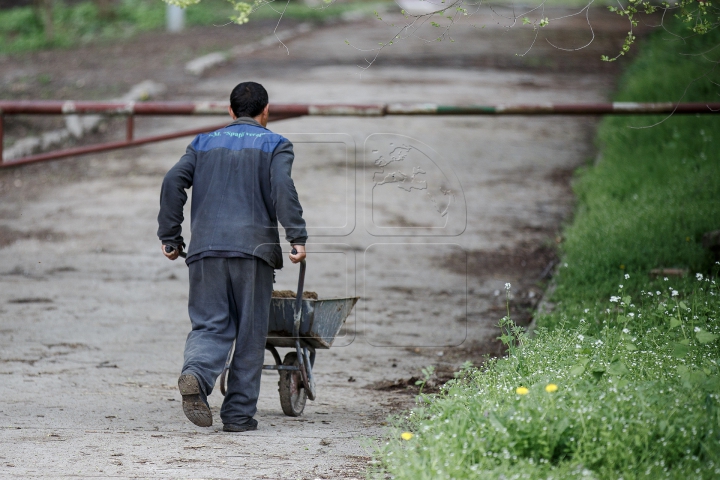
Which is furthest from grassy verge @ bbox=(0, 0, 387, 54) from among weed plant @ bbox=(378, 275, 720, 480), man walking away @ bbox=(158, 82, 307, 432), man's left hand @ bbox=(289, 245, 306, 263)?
weed plant @ bbox=(378, 275, 720, 480)

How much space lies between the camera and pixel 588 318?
653 centimetres

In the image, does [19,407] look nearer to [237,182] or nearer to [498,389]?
[237,182]

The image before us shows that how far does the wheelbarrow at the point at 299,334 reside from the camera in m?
5.34

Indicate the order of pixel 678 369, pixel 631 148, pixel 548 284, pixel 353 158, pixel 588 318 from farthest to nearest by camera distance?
pixel 353 158
pixel 631 148
pixel 548 284
pixel 588 318
pixel 678 369

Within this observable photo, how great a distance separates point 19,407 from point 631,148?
8.75 m

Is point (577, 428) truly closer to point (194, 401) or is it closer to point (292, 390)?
point (194, 401)

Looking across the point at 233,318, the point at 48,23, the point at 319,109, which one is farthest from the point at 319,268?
the point at 48,23

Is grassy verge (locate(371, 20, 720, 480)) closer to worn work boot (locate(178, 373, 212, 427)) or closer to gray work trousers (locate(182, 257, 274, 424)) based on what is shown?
gray work trousers (locate(182, 257, 274, 424))

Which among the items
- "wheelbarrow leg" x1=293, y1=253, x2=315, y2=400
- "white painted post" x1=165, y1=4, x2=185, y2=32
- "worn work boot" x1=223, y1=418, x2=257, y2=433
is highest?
"white painted post" x1=165, y1=4, x2=185, y2=32

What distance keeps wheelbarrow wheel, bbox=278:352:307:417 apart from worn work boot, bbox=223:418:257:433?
15.4 inches

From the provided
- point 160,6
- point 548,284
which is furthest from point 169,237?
point 160,6

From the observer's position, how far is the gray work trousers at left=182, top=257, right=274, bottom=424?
5.09 m

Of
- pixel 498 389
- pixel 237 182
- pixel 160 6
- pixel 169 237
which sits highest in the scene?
pixel 160 6

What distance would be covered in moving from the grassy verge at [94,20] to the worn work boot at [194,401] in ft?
53.2
